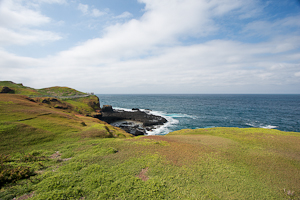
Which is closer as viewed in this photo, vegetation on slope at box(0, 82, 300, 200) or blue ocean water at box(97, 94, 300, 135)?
vegetation on slope at box(0, 82, 300, 200)

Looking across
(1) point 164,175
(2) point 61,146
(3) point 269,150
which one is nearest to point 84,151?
(2) point 61,146

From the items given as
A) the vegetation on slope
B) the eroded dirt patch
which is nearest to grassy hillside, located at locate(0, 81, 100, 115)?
the vegetation on slope

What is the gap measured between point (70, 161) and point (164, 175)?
8.05 meters

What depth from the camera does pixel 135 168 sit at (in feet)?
34.5

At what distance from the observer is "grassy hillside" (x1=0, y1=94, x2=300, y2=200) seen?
313 inches

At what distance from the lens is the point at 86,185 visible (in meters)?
8.27

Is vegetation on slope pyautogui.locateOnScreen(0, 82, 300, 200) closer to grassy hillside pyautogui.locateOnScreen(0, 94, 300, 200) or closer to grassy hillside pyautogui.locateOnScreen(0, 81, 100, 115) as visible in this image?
grassy hillside pyautogui.locateOnScreen(0, 94, 300, 200)

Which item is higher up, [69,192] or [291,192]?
[69,192]

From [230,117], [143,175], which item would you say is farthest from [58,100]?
[230,117]

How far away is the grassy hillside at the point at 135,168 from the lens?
7949 millimetres

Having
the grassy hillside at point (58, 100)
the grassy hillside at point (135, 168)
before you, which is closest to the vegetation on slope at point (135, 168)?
the grassy hillside at point (135, 168)

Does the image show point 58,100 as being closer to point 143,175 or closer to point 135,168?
point 135,168

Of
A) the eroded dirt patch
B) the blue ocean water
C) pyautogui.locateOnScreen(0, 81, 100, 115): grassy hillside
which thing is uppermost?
pyautogui.locateOnScreen(0, 81, 100, 115): grassy hillside

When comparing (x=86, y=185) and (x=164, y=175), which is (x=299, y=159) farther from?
(x=86, y=185)
